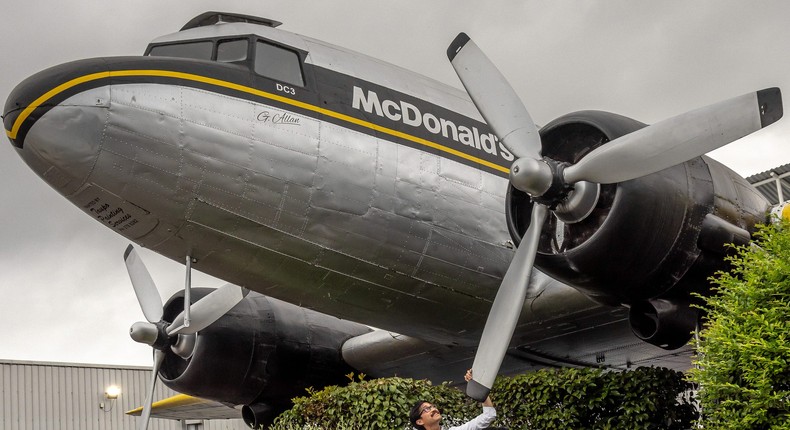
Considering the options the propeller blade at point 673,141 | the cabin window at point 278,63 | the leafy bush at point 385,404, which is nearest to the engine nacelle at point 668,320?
the propeller blade at point 673,141

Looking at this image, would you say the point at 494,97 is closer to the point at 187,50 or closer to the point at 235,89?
the point at 235,89

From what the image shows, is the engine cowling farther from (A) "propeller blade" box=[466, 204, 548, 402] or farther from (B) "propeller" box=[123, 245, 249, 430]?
(B) "propeller" box=[123, 245, 249, 430]

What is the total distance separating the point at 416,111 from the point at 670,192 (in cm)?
309

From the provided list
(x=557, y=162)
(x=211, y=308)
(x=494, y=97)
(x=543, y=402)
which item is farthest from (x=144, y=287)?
(x=557, y=162)

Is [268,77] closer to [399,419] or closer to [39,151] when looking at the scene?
[39,151]

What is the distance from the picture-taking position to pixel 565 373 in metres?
8.02

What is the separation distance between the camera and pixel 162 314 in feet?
39.7

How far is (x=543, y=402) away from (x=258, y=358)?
5262 mm

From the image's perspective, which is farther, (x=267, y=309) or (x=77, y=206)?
(x=267, y=309)

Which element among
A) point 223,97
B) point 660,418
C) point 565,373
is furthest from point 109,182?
point 660,418

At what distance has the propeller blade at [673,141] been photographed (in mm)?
7172

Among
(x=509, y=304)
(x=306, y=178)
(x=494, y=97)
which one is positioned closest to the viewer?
(x=509, y=304)

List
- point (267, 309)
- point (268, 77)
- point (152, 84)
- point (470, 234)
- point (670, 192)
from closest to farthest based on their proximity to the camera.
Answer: point (670, 192)
point (152, 84)
point (268, 77)
point (470, 234)
point (267, 309)

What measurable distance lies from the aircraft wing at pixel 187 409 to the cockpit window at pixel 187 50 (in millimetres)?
7763
